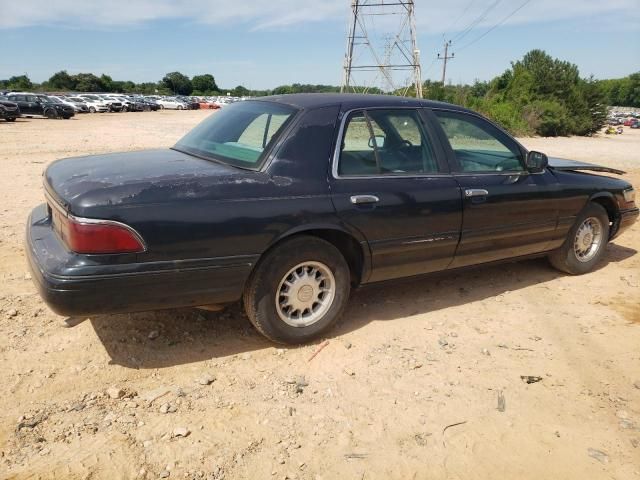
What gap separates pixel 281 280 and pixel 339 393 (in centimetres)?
79

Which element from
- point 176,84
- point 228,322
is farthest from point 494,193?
point 176,84

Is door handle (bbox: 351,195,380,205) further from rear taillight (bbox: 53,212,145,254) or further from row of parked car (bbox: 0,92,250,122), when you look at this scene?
row of parked car (bbox: 0,92,250,122)

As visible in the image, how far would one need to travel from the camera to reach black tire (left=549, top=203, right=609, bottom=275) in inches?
204

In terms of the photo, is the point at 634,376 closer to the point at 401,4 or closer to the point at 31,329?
the point at 31,329

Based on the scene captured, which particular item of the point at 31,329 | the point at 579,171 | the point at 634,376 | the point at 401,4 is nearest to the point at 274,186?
the point at 31,329

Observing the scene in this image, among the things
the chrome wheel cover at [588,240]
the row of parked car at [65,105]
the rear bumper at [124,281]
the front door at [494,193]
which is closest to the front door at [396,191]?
the front door at [494,193]

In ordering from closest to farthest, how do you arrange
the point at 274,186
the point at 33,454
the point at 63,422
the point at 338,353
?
the point at 33,454 < the point at 63,422 < the point at 274,186 < the point at 338,353

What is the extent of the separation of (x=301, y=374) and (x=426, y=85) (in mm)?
36640

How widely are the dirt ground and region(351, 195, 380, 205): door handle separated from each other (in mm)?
995

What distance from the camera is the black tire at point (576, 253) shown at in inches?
204

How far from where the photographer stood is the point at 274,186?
3.36 m

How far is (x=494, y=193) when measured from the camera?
4.34 meters

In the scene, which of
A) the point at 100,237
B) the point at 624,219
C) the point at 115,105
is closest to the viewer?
the point at 100,237

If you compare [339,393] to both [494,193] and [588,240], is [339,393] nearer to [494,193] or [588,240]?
[494,193]
